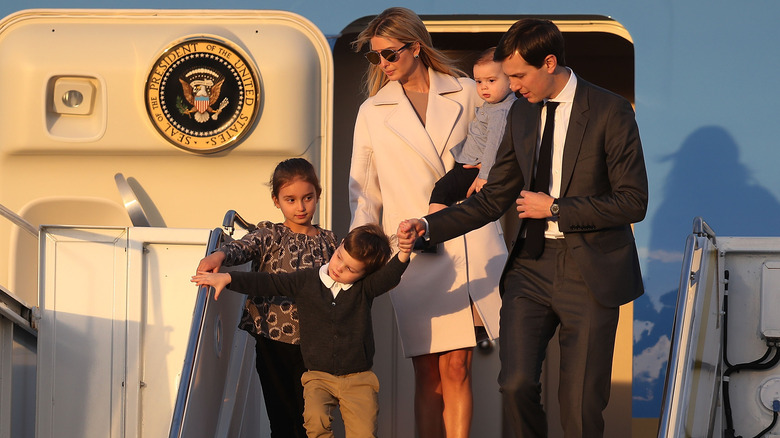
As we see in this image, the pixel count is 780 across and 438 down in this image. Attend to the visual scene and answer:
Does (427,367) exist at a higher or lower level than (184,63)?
lower

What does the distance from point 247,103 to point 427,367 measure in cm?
224

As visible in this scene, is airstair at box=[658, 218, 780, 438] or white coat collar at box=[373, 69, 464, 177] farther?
white coat collar at box=[373, 69, 464, 177]

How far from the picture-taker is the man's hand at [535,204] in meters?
3.73

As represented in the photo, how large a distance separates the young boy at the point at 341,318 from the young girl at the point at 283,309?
0.22 metres

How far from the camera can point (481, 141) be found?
473 cm

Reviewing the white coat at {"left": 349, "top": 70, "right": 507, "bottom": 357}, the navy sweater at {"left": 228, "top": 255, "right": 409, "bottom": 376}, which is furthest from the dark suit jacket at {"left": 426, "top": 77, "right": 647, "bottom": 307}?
the white coat at {"left": 349, "top": 70, "right": 507, "bottom": 357}

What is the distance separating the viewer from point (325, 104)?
6387 mm

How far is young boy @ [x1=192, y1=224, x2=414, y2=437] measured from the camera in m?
4.17

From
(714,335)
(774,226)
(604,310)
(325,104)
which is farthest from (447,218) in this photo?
(774,226)

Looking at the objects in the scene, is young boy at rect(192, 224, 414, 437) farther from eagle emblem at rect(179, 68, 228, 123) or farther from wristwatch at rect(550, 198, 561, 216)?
eagle emblem at rect(179, 68, 228, 123)

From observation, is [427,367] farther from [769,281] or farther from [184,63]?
[184,63]

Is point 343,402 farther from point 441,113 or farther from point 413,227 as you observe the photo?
point 441,113

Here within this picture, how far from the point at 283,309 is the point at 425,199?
80 centimetres

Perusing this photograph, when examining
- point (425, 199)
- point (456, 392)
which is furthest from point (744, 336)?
point (425, 199)
